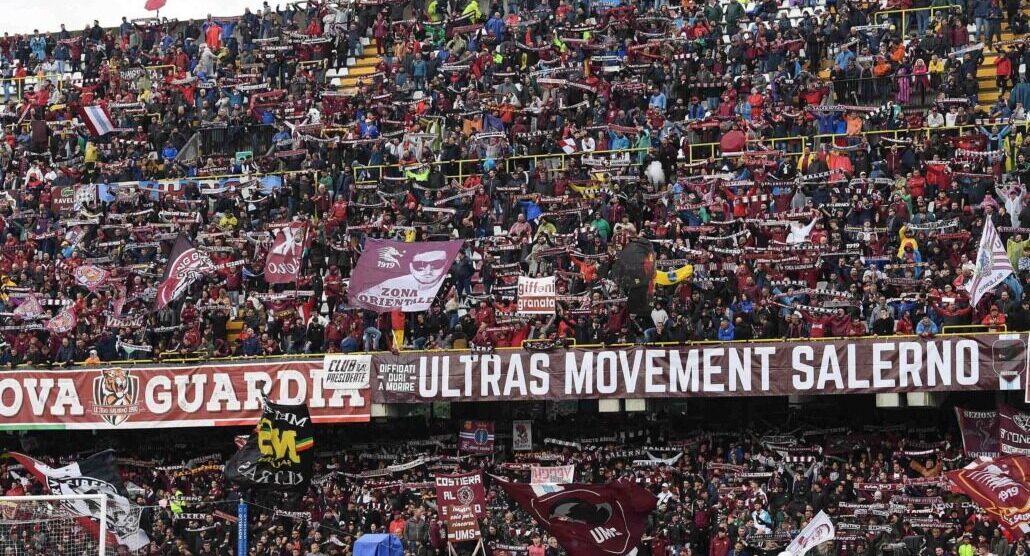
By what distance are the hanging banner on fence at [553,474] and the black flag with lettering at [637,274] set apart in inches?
125

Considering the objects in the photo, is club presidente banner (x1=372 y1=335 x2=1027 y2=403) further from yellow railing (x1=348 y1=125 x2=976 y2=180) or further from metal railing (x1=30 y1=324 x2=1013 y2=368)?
yellow railing (x1=348 y1=125 x2=976 y2=180)

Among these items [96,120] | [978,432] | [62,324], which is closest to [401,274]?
[62,324]

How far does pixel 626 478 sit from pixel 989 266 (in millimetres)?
7541

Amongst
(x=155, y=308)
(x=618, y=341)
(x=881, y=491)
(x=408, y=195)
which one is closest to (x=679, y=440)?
(x=618, y=341)

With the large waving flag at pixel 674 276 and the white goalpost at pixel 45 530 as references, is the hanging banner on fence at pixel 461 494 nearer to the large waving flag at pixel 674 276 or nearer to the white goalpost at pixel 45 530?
the large waving flag at pixel 674 276

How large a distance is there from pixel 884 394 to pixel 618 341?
4.96 metres

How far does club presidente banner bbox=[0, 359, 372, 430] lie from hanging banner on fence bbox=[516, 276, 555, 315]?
355 centimetres

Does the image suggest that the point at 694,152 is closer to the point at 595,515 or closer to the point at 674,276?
the point at 674,276

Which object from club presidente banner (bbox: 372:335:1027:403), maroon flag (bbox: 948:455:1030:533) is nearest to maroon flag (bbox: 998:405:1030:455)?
club presidente banner (bbox: 372:335:1027:403)

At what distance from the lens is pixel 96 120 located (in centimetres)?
4662

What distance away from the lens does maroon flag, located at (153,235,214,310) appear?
126 ft

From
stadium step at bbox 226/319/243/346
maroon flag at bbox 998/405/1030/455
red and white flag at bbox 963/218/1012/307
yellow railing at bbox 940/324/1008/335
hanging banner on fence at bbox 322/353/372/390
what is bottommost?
maroon flag at bbox 998/405/1030/455

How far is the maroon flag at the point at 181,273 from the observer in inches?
1516

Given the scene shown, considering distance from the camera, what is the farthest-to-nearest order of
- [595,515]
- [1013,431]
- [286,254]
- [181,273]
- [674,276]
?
[181,273], [286,254], [674,276], [1013,431], [595,515]
